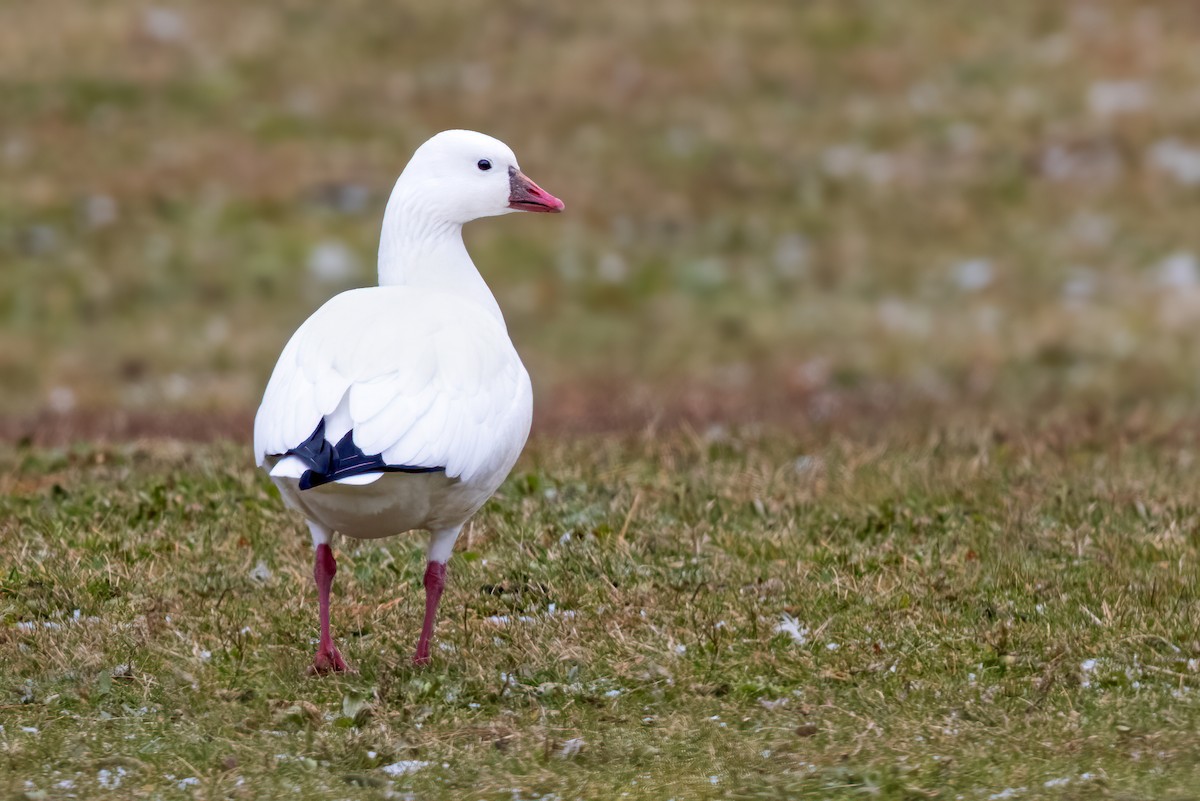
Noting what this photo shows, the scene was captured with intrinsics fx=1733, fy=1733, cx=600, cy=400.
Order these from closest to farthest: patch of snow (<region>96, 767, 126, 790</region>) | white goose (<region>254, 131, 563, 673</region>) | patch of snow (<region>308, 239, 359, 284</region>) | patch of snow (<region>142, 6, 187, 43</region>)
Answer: patch of snow (<region>96, 767, 126, 790</region>), white goose (<region>254, 131, 563, 673</region>), patch of snow (<region>308, 239, 359, 284</region>), patch of snow (<region>142, 6, 187, 43</region>)

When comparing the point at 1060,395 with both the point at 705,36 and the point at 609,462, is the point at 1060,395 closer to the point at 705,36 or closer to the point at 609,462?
the point at 609,462

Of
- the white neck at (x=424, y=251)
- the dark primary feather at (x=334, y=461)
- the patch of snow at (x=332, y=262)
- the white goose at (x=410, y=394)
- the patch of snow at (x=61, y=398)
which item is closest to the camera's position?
the dark primary feather at (x=334, y=461)

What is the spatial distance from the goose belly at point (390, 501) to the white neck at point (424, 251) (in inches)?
43.6

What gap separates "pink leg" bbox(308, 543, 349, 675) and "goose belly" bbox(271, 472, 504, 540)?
15cm

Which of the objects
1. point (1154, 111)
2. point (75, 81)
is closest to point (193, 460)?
point (75, 81)

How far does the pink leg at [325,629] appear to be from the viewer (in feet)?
23.6

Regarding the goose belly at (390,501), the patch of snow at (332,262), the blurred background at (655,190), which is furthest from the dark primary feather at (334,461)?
the patch of snow at (332,262)

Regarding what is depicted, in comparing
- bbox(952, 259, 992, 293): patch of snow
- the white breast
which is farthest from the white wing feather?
bbox(952, 259, 992, 293): patch of snow

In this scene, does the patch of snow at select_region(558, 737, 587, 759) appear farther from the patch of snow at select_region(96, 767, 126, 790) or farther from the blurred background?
the blurred background

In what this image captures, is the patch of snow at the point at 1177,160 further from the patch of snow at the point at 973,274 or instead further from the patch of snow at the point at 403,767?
the patch of snow at the point at 403,767

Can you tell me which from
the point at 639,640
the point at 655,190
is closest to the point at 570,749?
the point at 639,640

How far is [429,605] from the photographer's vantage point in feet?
24.0

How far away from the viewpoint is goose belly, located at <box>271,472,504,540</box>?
22.1ft

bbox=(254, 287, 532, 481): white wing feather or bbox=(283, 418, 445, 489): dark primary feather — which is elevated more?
bbox=(254, 287, 532, 481): white wing feather
